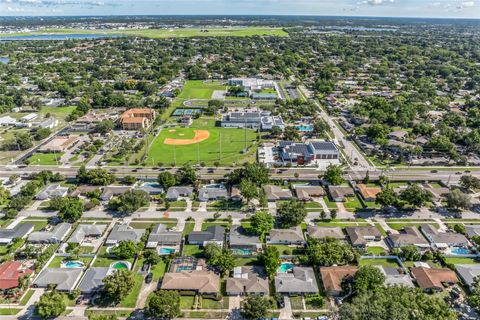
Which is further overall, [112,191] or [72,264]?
[112,191]

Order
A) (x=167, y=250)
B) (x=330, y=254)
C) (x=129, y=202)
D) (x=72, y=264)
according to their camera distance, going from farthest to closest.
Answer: (x=129, y=202), (x=167, y=250), (x=72, y=264), (x=330, y=254)

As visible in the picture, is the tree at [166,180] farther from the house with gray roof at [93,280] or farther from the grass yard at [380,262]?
the grass yard at [380,262]

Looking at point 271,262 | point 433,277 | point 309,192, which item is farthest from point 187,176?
point 433,277

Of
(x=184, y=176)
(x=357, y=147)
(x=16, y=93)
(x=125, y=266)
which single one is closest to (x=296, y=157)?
(x=357, y=147)

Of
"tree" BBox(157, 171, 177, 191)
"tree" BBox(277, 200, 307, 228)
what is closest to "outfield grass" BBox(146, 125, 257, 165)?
"tree" BBox(157, 171, 177, 191)

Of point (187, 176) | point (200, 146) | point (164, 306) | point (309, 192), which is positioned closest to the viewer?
point (164, 306)

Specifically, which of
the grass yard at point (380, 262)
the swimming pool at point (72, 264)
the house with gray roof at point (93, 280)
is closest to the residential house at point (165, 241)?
the house with gray roof at point (93, 280)

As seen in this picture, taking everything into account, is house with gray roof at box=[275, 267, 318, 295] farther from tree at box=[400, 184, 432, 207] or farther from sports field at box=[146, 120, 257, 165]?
sports field at box=[146, 120, 257, 165]

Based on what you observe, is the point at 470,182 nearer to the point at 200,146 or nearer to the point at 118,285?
the point at 200,146
